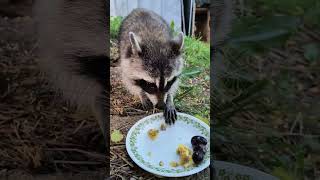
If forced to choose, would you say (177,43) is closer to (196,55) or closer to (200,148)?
(196,55)

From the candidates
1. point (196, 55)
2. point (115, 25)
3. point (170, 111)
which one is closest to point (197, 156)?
point (170, 111)

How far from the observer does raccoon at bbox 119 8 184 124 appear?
1.08 meters

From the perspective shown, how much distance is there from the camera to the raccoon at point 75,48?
113cm

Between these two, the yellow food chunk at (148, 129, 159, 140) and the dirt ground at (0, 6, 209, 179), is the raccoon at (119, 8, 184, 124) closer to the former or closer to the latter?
the yellow food chunk at (148, 129, 159, 140)

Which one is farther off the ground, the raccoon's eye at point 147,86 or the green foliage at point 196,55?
the green foliage at point 196,55

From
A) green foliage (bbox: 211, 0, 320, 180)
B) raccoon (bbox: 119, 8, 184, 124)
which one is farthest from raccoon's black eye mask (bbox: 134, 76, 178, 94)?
green foliage (bbox: 211, 0, 320, 180)

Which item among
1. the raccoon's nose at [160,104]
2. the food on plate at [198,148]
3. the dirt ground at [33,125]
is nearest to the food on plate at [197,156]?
the food on plate at [198,148]

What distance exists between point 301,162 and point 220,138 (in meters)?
A: 0.28

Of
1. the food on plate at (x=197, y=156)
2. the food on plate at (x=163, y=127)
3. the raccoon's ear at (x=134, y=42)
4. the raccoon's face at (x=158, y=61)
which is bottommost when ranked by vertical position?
the food on plate at (x=197, y=156)

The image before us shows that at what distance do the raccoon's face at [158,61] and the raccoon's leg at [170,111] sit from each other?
0.5 inches

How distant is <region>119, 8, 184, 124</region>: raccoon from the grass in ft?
0.05

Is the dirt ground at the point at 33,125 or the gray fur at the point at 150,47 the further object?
the dirt ground at the point at 33,125

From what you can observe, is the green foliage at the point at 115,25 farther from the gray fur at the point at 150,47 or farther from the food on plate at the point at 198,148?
the food on plate at the point at 198,148

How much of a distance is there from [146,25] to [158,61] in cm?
9
